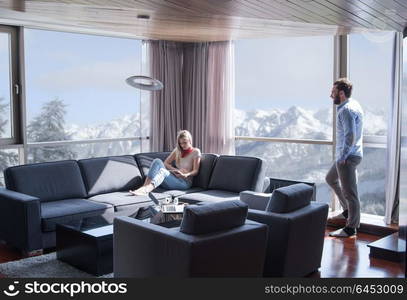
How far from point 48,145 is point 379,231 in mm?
A: 3974

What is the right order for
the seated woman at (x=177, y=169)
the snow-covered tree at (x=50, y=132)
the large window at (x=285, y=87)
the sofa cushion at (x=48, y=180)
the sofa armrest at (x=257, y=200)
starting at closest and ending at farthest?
the sofa armrest at (x=257, y=200) < the sofa cushion at (x=48, y=180) < the seated woman at (x=177, y=169) < the snow-covered tree at (x=50, y=132) < the large window at (x=285, y=87)

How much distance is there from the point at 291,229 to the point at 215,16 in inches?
80.2

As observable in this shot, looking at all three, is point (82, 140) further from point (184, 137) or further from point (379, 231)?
point (379, 231)

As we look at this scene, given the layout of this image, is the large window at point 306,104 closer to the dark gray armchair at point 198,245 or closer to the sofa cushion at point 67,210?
the sofa cushion at point 67,210

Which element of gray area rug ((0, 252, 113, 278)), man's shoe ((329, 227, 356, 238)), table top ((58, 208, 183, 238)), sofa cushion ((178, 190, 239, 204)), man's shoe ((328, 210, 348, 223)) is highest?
sofa cushion ((178, 190, 239, 204))

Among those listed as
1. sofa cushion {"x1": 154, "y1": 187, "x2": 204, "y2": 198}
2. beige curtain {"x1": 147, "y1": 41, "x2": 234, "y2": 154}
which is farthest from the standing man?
beige curtain {"x1": 147, "y1": 41, "x2": 234, "y2": 154}

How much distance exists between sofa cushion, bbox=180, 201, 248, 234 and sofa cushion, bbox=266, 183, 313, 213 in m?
0.52

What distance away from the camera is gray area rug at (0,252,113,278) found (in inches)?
166

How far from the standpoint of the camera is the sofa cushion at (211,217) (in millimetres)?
3281

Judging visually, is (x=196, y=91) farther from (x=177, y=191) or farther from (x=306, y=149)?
(x=177, y=191)

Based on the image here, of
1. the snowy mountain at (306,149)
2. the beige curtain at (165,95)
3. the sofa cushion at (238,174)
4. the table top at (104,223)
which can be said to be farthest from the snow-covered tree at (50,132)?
the snowy mountain at (306,149)

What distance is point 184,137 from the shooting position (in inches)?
246

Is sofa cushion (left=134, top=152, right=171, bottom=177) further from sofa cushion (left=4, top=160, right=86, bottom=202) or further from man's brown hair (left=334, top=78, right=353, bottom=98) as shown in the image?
man's brown hair (left=334, top=78, right=353, bottom=98)

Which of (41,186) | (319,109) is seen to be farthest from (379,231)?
(41,186)
